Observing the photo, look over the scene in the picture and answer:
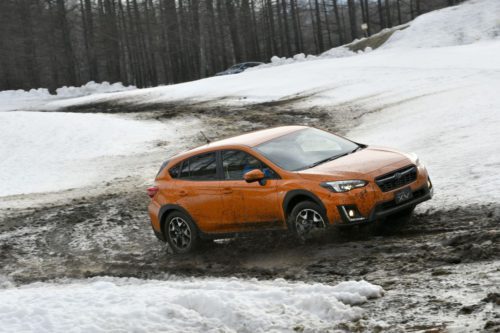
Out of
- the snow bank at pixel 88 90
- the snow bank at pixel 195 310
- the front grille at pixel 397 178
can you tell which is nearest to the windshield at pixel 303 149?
the front grille at pixel 397 178

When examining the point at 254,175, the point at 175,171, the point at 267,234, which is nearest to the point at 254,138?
the point at 254,175

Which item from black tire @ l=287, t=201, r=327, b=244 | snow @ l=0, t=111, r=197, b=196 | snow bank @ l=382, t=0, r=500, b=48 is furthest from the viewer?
snow bank @ l=382, t=0, r=500, b=48

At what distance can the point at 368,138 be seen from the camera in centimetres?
1992

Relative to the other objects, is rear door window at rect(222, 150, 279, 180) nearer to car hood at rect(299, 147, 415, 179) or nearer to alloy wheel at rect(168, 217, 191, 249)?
car hood at rect(299, 147, 415, 179)

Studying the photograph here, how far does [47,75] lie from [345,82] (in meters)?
53.4

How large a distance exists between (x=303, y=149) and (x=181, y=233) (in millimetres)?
2238

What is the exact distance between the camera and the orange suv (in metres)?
9.38

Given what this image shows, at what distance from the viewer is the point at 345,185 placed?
9.34 meters

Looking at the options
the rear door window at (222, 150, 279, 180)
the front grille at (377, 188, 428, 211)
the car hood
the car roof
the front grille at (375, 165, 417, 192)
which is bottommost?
the front grille at (377, 188, 428, 211)

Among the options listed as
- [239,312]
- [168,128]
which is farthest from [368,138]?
[239,312]

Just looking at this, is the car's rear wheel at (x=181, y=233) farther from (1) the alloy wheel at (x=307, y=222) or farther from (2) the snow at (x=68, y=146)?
(2) the snow at (x=68, y=146)

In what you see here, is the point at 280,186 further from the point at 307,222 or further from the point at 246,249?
the point at 246,249

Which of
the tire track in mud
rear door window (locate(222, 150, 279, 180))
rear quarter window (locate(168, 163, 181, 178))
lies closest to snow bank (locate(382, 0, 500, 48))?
the tire track in mud

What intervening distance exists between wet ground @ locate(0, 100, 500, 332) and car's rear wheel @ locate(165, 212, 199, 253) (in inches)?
7.3
